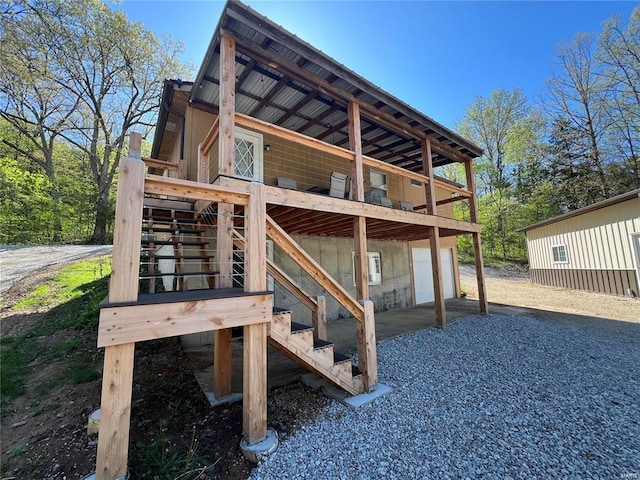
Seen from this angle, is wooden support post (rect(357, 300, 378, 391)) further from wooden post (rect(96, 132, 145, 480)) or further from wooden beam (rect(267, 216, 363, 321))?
wooden post (rect(96, 132, 145, 480))

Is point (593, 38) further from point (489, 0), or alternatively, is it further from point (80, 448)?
point (80, 448)

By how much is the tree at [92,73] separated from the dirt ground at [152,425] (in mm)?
14805

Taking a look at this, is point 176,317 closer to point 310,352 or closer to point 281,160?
point 310,352

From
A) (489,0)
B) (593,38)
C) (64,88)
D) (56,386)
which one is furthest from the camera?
(593,38)

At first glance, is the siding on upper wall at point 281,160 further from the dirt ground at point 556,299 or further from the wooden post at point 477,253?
the dirt ground at point 556,299

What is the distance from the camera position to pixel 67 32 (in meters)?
13.2

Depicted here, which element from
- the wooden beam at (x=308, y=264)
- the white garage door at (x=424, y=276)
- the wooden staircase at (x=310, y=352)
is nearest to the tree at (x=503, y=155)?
the white garage door at (x=424, y=276)

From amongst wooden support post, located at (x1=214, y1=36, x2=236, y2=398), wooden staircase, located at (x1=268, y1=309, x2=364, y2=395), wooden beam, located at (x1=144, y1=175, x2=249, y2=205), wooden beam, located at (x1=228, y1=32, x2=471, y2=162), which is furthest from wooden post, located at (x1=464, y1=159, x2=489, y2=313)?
wooden beam, located at (x1=144, y1=175, x2=249, y2=205)

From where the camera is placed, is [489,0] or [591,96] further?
[591,96]

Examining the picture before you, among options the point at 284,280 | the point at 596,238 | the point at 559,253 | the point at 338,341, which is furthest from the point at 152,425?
the point at 559,253

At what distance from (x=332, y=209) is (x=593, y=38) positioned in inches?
878

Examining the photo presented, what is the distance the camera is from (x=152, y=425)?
290 cm

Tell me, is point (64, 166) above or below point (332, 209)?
above

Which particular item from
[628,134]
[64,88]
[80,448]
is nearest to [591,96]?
[628,134]
